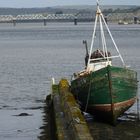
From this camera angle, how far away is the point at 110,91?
24.1 m

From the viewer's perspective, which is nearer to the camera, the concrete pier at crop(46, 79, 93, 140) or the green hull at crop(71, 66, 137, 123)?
the concrete pier at crop(46, 79, 93, 140)

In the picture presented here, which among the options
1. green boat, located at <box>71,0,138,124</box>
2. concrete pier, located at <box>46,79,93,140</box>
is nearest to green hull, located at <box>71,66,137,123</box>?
green boat, located at <box>71,0,138,124</box>

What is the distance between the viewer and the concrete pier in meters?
18.8

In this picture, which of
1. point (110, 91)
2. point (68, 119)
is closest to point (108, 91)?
point (110, 91)

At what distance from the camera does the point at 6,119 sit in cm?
2709

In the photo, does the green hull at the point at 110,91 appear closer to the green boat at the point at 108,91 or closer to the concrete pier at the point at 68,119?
the green boat at the point at 108,91

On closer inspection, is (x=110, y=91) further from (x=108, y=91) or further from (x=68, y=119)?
(x=68, y=119)

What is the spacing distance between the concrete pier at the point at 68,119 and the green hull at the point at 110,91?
0.86m

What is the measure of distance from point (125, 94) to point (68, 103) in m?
2.19

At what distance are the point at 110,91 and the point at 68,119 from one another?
3171 mm

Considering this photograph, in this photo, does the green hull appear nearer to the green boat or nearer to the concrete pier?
the green boat

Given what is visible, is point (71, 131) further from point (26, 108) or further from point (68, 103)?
point (26, 108)

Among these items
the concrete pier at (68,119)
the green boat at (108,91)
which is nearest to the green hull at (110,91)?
the green boat at (108,91)

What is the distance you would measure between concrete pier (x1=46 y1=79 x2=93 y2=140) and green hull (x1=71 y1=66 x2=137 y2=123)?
2.81ft
